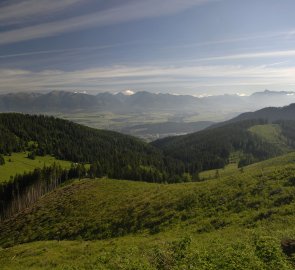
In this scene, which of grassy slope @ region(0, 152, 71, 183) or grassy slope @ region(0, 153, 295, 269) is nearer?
grassy slope @ region(0, 153, 295, 269)

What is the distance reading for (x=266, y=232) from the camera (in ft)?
94.6

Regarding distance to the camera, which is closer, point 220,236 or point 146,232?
point 220,236

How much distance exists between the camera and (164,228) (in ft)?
141

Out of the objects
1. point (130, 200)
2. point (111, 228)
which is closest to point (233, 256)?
point (111, 228)

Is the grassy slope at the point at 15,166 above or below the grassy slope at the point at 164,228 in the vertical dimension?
below

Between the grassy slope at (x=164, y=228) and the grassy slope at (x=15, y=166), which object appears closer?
the grassy slope at (x=164, y=228)

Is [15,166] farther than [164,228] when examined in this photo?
Yes

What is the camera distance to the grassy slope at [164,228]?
24828mm

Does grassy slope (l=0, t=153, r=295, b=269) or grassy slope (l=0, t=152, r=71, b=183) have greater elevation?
grassy slope (l=0, t=153, r=295, b=269)

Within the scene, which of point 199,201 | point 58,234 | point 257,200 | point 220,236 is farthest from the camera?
point 58,234

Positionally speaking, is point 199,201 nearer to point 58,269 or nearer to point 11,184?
point 58,269

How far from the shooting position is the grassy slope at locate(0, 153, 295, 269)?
24.8 metres

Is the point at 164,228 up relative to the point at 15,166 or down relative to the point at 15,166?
up

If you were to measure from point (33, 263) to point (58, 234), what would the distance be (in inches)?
858
